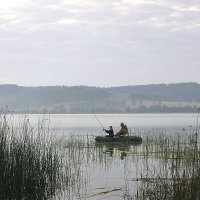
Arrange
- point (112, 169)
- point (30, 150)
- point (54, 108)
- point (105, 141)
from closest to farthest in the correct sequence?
point (30, 150)
point (112, 169)
point (105, 141)
point (54, 108)

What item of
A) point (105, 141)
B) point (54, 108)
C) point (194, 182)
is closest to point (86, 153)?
point (105, 141)

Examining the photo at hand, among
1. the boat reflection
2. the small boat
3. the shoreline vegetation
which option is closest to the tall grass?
the shoreline vegetation

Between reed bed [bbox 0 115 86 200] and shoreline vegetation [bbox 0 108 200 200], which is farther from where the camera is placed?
reed bed [bbox 0 115 86 200]

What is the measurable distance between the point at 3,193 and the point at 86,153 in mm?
13548

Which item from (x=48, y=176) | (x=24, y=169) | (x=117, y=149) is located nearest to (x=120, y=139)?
(x=117, y=149)

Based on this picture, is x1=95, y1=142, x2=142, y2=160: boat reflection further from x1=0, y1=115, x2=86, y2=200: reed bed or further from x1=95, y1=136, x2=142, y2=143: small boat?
x1=0, y1=115, x2=86, y2=200: reed bed

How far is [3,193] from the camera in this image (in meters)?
9.77

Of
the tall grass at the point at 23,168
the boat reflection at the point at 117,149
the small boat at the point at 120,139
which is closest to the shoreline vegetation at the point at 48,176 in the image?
the tall grass at the point at 23,168

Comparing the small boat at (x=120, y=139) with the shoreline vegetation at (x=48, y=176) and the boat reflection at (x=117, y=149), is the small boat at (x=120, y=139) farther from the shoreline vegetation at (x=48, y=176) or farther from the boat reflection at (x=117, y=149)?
the shoreline vegetation at (x=48, y=176)

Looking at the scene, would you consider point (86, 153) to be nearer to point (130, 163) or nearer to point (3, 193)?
point (130, 163)

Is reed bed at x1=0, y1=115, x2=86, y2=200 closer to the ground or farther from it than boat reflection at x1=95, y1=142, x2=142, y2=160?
farther from it

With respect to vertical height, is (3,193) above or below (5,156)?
below

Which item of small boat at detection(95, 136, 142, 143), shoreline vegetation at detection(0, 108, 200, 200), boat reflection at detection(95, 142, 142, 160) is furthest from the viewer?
small boat at detection(95, 136, 142, 143)

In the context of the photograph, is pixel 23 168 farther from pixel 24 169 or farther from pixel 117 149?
pixel 117 149
